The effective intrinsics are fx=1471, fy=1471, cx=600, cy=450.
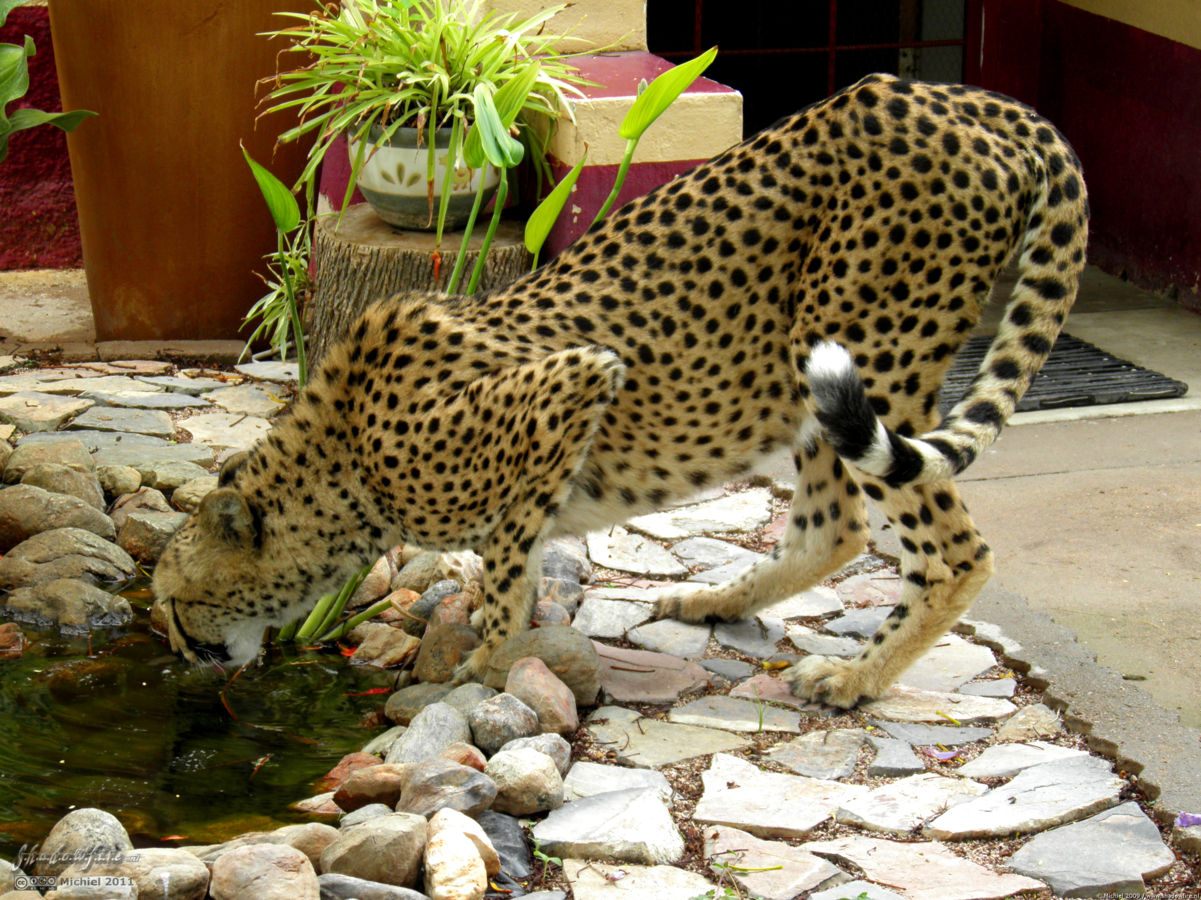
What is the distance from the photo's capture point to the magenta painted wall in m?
8.20

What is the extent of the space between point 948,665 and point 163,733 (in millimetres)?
2285

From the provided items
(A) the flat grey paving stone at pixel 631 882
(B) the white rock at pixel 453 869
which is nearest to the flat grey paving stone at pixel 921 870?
(A) the flat grey paving stone at pixel 631 882

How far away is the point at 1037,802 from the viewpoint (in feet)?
11.8

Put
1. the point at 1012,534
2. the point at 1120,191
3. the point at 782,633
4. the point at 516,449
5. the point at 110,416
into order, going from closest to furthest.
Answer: the point at 516,449 < the point at 782,633 < the point at 1012,534 < the point at 110,416 < the point at 1120,191

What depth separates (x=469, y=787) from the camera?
3.44m

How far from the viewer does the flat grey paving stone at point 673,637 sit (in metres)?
4.58

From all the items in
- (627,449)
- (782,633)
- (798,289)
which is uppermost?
(798,289)

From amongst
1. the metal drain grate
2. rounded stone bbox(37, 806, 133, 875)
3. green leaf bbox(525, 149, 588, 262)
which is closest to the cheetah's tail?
green leaf bbox(525, 149, 588, 262)

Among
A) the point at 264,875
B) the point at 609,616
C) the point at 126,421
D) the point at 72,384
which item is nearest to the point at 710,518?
the point at 609,616

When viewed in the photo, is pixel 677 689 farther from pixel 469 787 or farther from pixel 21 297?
pixel 21 297

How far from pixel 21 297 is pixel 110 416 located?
2.38 meters

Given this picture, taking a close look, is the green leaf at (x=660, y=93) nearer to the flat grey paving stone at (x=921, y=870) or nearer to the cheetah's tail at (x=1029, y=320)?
the cheetah's tail at (x=1029, y=320)

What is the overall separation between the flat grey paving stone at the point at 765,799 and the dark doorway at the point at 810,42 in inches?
217

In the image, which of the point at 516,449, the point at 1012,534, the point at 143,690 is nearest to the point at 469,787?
the point at 516,449
